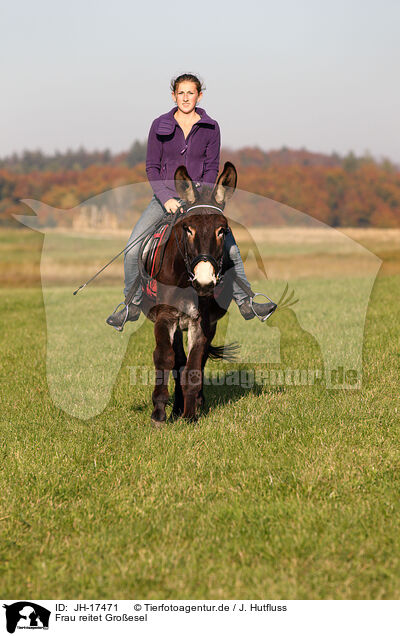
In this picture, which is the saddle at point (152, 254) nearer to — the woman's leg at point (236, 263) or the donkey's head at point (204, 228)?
the donkey's head at point (204, 228)

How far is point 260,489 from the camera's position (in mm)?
5801

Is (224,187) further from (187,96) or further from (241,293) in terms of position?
(241,293)

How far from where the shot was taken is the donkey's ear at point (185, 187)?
688cm

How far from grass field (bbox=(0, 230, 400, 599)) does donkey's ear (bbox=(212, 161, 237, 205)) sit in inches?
115

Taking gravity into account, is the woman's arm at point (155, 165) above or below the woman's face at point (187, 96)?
below

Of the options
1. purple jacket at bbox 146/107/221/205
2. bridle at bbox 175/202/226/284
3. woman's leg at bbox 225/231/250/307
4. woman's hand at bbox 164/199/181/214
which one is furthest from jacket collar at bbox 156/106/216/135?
woman's leg at bbox 225/231/250/307

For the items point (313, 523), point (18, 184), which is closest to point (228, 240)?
point (313, 523)

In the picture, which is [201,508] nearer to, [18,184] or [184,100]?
[184,100]

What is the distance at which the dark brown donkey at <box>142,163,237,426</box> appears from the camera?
6.68m

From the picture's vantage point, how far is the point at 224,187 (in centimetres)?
704

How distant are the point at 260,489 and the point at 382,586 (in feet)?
5.80
